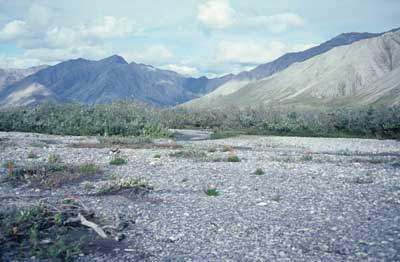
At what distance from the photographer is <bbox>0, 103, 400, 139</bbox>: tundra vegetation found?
45250 millimetres

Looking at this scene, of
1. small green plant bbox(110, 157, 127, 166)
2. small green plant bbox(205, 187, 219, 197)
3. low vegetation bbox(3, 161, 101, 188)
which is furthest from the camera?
small green plant bbox(110, 157, 127, 166)

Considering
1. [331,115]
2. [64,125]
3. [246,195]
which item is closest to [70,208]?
[246,195]

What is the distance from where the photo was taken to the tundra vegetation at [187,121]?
148ft

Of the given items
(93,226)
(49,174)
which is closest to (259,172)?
(49,174)

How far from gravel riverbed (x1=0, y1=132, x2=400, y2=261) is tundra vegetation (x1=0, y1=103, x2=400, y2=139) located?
2115 cm

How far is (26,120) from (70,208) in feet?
127

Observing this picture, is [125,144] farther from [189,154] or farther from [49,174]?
[49,174]

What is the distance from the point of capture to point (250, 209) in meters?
13.9

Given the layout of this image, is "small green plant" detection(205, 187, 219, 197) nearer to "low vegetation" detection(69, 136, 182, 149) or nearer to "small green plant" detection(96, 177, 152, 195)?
"small green plant" detection(96, 177, 152, 195)

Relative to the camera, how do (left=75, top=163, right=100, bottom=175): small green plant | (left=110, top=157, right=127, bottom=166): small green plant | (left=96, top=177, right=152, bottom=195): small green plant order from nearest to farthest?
1. (left=96, top=177, right=152, bottom=195): small green plant
2. (left=75, top=163, right=100, bottom=175): small green plant
3. (left=110, top=157, right=127, bottom=166): small green plant

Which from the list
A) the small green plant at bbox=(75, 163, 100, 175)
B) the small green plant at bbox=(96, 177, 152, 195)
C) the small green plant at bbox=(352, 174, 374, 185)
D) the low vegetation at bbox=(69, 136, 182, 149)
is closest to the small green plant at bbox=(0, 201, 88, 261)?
the small green plant at bbox=(96, 177, 152, 195)

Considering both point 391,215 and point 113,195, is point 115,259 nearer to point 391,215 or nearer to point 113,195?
point 113,195

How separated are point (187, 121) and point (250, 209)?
160 ft

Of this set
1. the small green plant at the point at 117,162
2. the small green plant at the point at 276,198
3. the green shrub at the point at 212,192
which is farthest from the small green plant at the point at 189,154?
the small green plant at the point at 276,198
